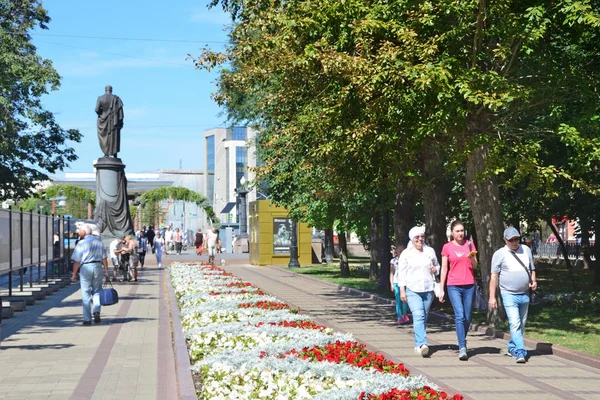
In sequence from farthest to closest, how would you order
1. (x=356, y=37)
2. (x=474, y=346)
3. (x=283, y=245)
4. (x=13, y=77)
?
(x=283, y=245)
(x=13, y=77)
(x=356, y=37)
(x=474, y=346)

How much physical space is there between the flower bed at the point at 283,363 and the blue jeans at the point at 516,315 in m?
2.14

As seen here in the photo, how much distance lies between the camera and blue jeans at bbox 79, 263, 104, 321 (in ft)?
55.3

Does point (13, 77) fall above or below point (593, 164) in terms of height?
above

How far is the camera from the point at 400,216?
992 inches

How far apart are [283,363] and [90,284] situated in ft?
27.7

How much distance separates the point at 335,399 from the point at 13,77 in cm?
3285

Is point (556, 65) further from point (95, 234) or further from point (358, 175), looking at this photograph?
point (95, 234)

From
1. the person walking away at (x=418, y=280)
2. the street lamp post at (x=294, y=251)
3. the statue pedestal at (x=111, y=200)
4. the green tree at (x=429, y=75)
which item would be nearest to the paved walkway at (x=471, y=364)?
the person walking away at (x=418, y=280)

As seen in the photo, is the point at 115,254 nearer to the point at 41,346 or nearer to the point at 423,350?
the point at 41,346

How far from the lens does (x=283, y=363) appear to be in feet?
30.3

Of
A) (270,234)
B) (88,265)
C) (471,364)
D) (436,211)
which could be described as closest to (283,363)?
(471,364)

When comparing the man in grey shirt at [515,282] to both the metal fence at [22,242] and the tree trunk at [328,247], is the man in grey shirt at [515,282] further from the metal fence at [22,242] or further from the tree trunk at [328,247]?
the tree trunk at [328,247]

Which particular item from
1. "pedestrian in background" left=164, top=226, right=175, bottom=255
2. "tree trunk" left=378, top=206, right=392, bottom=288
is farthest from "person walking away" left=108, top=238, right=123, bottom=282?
"pedestrian in background" left=164, top=226, right=175, bottom=255

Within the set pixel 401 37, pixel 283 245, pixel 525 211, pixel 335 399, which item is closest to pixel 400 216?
pixel 525 211
